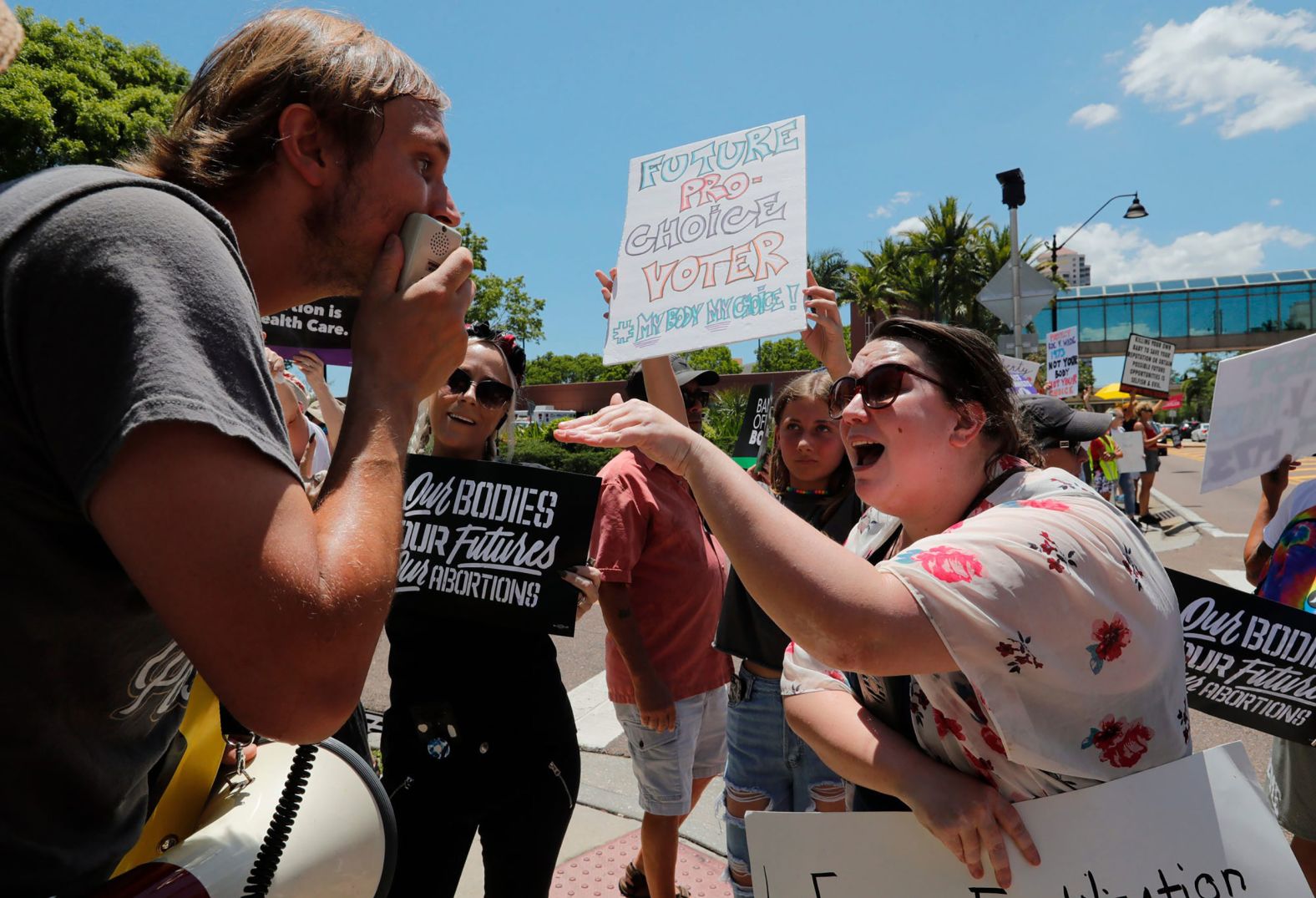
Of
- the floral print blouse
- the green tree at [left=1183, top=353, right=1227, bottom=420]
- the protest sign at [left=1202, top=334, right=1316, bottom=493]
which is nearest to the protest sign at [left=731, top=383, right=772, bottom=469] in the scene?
the protest sign at [left=1202, top=334, right=1316, bottom=493]

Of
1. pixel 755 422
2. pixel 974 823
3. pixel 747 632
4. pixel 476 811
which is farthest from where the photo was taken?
pixel 755 422

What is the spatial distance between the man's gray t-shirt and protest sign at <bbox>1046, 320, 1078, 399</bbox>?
1632cm

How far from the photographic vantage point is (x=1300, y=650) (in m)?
2.68

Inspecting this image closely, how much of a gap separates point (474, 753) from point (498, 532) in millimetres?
737

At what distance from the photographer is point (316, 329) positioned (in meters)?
3.11

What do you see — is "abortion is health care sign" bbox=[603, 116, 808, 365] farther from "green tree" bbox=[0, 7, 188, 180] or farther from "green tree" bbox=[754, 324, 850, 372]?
→ "green tree" bbox=[754, 324, 850, 372]

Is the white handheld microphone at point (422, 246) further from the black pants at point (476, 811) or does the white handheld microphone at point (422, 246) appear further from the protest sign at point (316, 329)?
the black pants at point (476, 811)

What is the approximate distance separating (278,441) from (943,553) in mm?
1064

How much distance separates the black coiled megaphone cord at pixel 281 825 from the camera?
1310 millimetres

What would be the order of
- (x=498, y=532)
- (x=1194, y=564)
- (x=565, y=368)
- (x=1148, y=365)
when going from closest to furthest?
(x=498, y=532) → (x=1194, y=564) → (x=1148, y=365) → (x=565, y=368)

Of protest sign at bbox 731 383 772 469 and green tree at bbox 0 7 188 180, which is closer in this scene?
protest sign at bbox 731 383 772 469

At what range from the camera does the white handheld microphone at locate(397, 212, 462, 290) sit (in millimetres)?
1234

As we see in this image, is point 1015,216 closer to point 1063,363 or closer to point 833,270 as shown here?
point 1063,363

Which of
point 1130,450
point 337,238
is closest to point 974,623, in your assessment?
point 337,238
